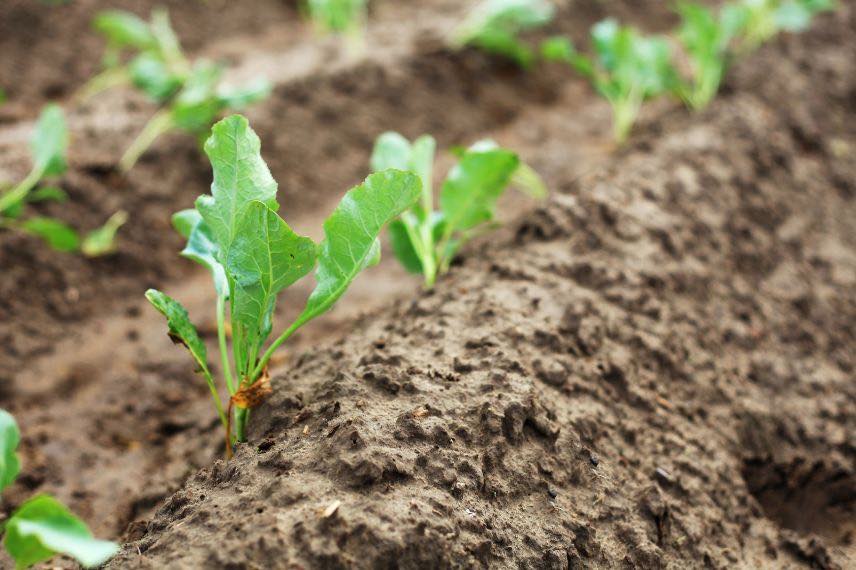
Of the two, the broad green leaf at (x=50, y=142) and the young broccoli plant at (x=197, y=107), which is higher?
the broad green leaf at (x=50, y=142)

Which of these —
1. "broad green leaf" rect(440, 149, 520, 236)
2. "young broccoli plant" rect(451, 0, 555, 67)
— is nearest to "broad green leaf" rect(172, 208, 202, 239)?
"broad green leaf" rect(440, 149, 520, 236)

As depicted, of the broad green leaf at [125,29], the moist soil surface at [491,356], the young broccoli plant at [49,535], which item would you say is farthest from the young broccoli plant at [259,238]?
the broad green leaf at [125,29]

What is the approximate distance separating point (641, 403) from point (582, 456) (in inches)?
10.6

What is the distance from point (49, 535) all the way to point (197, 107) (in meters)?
1.87

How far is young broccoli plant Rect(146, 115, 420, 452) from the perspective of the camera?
50.7 inches

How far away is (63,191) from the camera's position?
2.49m

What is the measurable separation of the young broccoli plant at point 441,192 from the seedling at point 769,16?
6.90 feet

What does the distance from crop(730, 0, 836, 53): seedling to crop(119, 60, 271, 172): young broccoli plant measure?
217cm

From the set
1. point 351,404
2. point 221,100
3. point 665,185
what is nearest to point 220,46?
point 221,100

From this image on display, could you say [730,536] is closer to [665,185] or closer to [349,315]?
[665,185]

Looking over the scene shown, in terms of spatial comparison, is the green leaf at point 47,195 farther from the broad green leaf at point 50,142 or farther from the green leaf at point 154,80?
the green leaf at point 154,80

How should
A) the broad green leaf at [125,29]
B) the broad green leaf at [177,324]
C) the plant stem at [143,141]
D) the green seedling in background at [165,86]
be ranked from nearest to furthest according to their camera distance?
the broad green leaf at [177,324]
the green seedling in background at [165,86]
the plant stem at [143,141]
the broad green leaf at [125,29]

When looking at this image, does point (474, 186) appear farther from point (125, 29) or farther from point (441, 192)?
point (125, 29)

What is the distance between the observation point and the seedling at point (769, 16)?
11.2 feet
